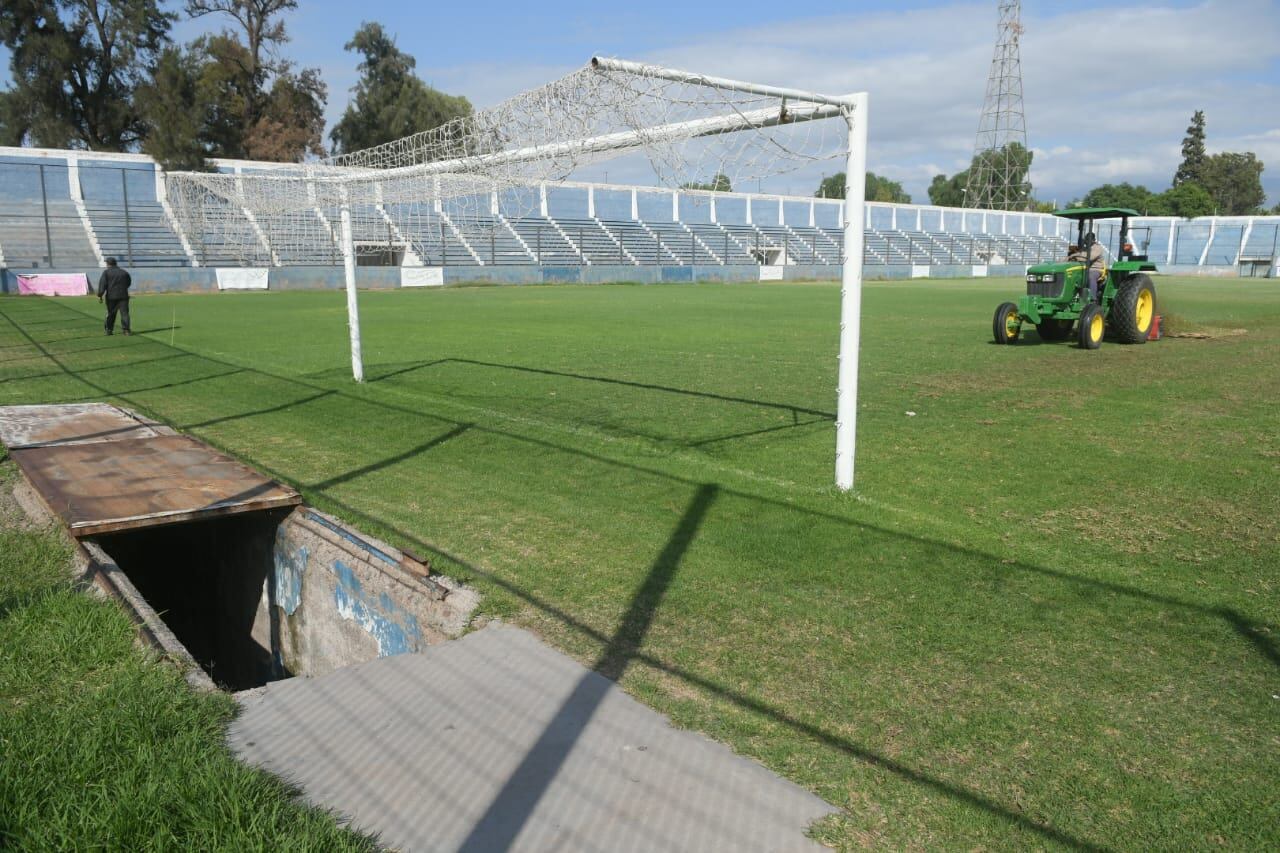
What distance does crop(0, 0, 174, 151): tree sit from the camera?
51.4 m

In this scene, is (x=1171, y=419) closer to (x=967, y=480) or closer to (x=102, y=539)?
(x=967, y=480)

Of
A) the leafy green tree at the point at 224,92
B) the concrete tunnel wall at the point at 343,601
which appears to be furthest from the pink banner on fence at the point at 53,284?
the concrete tunnel wall at the point at 343,601

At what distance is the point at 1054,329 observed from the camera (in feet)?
57.1

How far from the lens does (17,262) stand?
36.6m

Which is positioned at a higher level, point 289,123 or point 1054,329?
point 289,123

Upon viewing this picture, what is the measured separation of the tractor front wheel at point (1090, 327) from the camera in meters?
15.9

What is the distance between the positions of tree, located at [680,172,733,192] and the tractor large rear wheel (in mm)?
12347

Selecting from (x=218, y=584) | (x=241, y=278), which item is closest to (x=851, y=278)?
(x=218, y=584)

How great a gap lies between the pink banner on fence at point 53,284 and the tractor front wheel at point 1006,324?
3287 centimetres

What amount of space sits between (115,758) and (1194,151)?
141 m

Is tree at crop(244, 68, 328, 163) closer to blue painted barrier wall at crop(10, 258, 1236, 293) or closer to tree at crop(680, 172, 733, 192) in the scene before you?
blue painted barrier wall at crop(10, 258, 1236, 293)

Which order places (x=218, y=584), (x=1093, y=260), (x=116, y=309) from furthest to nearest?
(x=116, y=309)
(x=1093, y=260)
(x=218, y=584)

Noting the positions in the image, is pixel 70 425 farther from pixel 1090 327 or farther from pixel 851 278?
pixel 1090 327

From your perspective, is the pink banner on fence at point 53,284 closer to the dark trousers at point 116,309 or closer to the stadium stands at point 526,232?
the stadium stands at point 526,232
